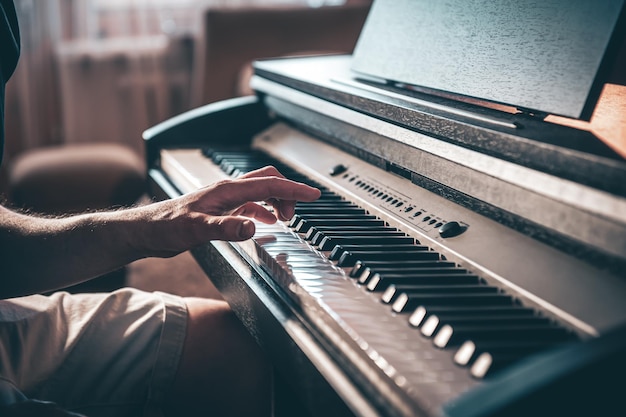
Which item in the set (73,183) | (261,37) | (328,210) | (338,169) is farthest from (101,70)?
(328,210)

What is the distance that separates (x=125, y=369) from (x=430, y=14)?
839 mm

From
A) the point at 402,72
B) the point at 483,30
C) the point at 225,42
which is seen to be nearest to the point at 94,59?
the point at 225,42

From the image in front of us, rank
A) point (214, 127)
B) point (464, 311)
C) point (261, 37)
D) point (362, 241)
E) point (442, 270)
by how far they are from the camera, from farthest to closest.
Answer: point (261, 37) < point (214, 127) < point (362, 241) < point (442, 270) < point (464, 311)

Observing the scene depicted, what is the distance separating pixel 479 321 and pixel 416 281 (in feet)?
0.43

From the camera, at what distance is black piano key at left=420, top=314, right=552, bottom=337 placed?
0.78m

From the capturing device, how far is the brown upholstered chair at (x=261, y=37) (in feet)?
9.21

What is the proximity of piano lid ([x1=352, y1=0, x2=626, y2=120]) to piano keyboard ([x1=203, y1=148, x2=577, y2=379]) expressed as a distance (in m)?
0.26

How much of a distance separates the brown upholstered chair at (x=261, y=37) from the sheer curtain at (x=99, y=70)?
41 centimetres

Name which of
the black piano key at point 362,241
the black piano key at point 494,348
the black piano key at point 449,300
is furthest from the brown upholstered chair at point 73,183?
the black piano key at point 494,348

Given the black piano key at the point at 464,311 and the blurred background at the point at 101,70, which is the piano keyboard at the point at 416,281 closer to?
the black piano key at the point at 464,311

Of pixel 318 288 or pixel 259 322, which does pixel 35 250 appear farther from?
pixel 318 288

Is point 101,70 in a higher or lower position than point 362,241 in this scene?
lower

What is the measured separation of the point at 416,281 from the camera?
35.4 inches

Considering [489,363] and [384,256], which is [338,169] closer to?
[384,256]
